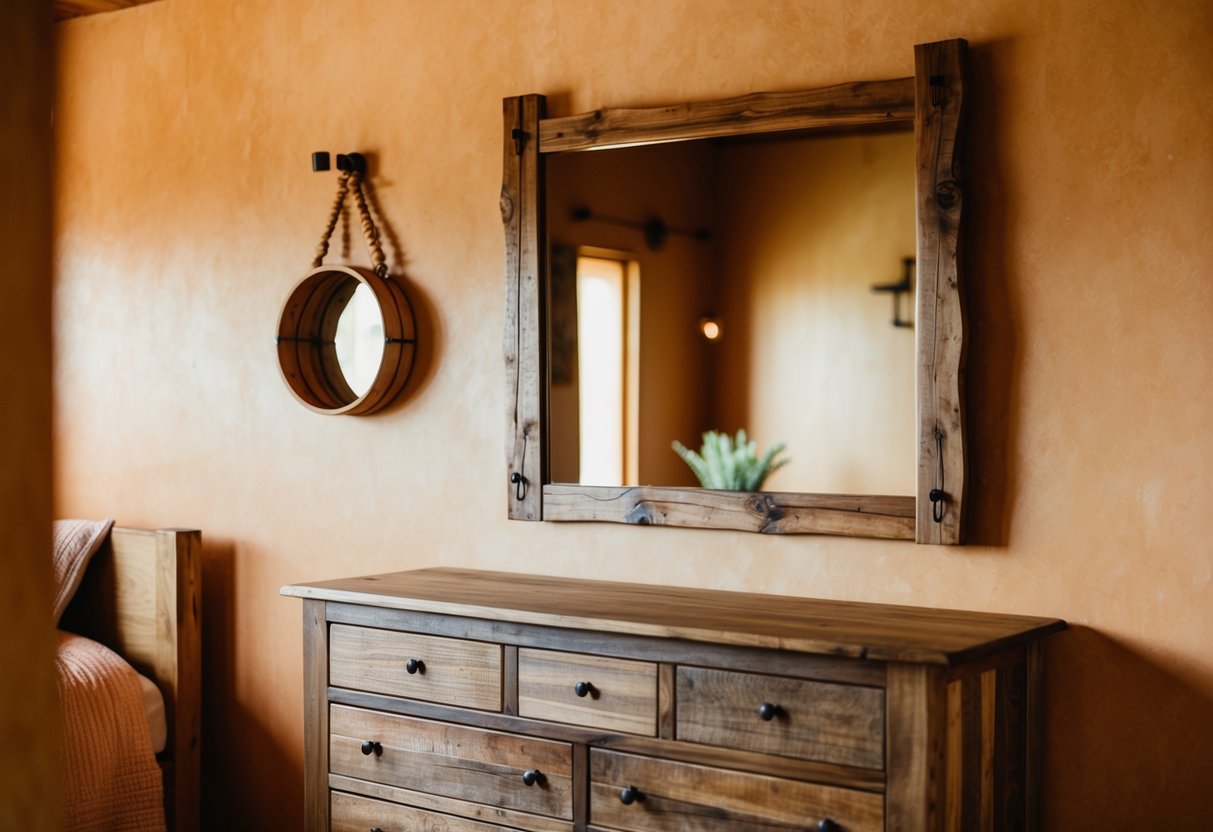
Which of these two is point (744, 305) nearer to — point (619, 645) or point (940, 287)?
point (940, 287)

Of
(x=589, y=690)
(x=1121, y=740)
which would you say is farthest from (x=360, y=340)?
(x=1121, y=740)

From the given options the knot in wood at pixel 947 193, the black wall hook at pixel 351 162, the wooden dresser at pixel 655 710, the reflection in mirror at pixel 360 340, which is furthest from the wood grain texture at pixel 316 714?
the knot in wood at pixel 947 193

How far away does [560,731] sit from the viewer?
89.4 inches

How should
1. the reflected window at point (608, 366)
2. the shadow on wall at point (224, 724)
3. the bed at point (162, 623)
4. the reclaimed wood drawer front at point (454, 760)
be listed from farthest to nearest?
the shadow on wall at point (224, 724) < the bed at point (162, 623) < the reflected window at point (608, 366) < the reclaimed wood drawer front at point (454, 760)

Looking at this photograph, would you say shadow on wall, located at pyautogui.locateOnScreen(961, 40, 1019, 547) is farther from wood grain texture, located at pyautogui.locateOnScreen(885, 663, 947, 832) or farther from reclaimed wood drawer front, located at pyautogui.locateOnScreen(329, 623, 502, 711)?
reclaimed wood drawer front, located at pyautogui.locateOnScreen(329, 623, 502, 711)

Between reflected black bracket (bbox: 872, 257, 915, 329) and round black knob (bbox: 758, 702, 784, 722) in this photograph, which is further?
reflected black bracket (bbox: 872, 257, 915, 329)

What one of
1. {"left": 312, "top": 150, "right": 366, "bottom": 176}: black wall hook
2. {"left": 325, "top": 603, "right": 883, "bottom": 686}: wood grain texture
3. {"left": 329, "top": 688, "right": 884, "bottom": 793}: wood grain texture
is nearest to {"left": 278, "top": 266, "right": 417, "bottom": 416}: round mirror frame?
{"left": 312, "top": 150, "right": 366, "bottom": 176}: black wall hook

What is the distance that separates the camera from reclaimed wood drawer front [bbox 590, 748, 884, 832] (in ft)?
6.46

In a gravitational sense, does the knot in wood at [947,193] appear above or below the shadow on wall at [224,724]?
above

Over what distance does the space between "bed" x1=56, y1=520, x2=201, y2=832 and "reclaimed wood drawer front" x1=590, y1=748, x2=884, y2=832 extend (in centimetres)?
154

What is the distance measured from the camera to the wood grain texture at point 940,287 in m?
2.30

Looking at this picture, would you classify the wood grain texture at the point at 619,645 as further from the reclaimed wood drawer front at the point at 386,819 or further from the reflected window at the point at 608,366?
the reflected window at the point at 608,366

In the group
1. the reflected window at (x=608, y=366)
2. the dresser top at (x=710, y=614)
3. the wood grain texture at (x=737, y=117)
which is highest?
the wood grain texture at (x=737, y=117)

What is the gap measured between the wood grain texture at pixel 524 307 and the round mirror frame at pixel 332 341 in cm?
34
